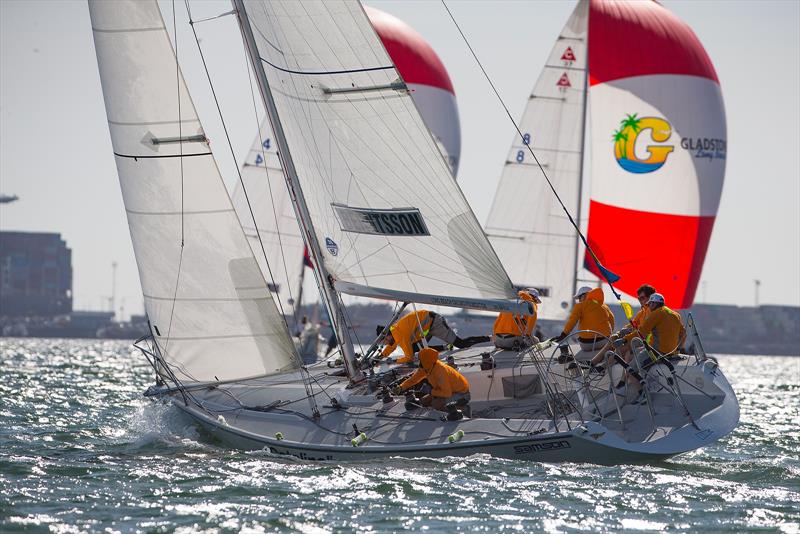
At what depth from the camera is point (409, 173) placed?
11039 mm

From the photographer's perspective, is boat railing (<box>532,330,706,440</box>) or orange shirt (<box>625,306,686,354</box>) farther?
orange shirt (<box>625,306,686,354</box>)

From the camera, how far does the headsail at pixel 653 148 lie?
1864 centimetres

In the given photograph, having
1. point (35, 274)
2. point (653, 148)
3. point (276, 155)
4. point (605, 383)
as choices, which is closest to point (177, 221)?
point (605, 383)

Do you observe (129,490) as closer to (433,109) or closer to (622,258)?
(622,258)

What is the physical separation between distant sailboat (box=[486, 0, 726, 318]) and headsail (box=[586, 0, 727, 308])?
0.05 feet

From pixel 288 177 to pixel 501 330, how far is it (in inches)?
111

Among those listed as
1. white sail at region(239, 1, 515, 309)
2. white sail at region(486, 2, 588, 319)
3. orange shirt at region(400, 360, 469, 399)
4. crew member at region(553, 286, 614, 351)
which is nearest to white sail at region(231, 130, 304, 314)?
white sail at region(486, 2, 588, 319)

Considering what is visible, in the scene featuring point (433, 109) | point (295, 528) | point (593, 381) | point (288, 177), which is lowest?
point (295, 528)

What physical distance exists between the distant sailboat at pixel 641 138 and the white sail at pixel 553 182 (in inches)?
1.0

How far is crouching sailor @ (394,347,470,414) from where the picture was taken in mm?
10547

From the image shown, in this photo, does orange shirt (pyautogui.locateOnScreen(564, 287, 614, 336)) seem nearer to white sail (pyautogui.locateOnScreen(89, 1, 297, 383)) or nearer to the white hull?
the white hull

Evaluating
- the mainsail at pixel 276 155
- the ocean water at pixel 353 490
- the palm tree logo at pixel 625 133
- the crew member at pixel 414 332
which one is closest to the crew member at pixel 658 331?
the ocean water at pixel 353 490

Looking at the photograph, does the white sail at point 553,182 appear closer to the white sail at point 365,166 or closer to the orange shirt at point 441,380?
the white sail at point 365,166

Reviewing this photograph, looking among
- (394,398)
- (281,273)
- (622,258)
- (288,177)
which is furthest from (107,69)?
(281,273)
